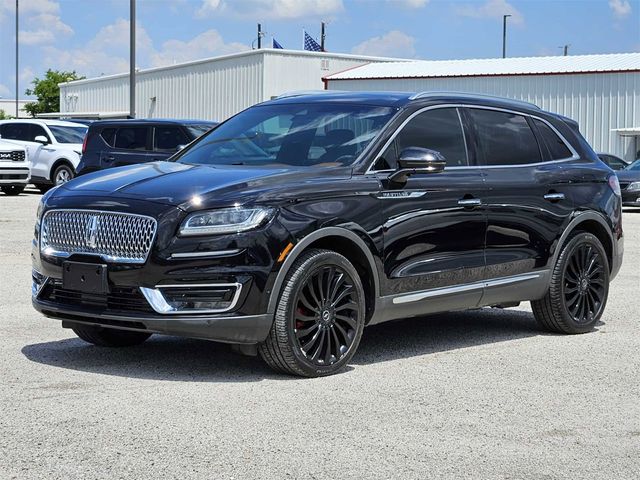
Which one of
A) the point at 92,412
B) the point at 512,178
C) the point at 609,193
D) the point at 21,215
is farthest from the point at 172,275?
the point at 21,215

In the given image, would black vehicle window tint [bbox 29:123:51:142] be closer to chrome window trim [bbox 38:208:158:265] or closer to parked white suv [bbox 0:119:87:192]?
parked white suv [bbox 0:119:87:192]

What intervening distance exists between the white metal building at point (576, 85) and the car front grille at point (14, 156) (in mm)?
24409

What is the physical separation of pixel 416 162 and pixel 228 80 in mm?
49579

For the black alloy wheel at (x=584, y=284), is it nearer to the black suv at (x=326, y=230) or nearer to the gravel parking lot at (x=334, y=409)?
Answer: the black suv at (x=326, y=230)

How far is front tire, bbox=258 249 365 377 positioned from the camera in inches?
269

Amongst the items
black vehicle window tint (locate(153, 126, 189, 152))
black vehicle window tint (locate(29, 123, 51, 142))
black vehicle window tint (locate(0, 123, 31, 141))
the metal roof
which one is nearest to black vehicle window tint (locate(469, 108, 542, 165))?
black vehicle window tint (locate(153, 126, 189, 152))

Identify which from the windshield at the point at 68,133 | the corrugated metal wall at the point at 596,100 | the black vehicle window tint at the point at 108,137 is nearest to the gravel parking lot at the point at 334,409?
the black vehicle window tint at the point at 108,137

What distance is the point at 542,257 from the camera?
8727 millimetres

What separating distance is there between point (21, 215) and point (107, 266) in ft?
49.1

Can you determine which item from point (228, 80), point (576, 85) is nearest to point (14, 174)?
point (576, 85)

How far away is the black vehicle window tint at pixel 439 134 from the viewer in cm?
789

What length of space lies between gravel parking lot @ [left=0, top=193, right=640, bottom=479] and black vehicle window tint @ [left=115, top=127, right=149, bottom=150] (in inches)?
465

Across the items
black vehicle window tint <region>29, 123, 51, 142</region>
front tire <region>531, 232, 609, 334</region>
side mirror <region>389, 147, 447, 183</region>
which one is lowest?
front tire <region>531, 232, 609, 334</region>

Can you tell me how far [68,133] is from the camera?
2877 cm
